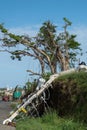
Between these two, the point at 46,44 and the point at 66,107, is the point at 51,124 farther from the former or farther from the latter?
the point at 46,44

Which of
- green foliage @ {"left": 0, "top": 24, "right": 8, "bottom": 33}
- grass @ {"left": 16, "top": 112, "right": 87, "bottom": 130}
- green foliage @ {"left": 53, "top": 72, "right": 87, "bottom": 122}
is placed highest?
green foliage @ {"left": 0, "top": 24, "right": 8, "bottom": 33}

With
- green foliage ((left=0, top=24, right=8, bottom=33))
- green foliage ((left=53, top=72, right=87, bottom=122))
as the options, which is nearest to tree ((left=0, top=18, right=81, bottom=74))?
green foliage ((left=0, top=24, right=8, bottom=33))

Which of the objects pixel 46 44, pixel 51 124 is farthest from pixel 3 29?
pixel 51 124

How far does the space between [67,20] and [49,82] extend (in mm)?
18892

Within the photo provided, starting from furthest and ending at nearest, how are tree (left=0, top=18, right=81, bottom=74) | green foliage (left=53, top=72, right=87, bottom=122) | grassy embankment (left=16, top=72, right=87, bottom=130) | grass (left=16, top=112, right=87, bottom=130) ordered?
tree (left=0, top=18, right=81, bottom=74), green foliage (left=53, top=72, right=87, bottom=122), grassy embankment (left=16, top=72, right=87, bottom=130), grass (left=16, top=112, right=87, bottom=130)

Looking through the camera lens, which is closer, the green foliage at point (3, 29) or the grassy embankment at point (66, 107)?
the grassy embankment at point (66, 107)

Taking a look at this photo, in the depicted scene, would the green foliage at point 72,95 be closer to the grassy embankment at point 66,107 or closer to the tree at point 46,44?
the grassy embankment at point 66,107

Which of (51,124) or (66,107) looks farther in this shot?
(66,107)

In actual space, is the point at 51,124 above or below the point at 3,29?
below

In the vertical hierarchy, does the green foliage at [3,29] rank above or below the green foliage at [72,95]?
above

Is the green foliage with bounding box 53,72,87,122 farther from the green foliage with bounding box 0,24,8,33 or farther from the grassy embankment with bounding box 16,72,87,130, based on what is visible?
the green foliage with bounding box 0,24,8,33

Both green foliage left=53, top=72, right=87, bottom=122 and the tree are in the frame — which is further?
the tree

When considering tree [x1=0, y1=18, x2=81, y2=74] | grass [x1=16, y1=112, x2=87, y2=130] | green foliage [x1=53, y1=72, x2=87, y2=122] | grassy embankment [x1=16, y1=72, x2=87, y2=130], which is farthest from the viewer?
tree [x1=0, y1=18, x2=81, y2=74]

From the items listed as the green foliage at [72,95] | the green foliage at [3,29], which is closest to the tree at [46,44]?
the green foliage at [3,29]
